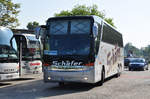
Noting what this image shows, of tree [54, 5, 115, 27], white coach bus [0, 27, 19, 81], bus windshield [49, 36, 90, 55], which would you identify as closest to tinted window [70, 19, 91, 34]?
bus windshield [49, 36, 90, 55]

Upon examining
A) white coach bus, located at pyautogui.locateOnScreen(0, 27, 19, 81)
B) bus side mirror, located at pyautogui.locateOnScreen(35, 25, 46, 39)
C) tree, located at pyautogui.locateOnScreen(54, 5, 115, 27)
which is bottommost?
white coach bus, located at pyautogui.locateOnScreen(0, 27, 19, 81)

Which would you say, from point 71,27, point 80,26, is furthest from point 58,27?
point 80,26

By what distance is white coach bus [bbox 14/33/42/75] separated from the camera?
731 inches

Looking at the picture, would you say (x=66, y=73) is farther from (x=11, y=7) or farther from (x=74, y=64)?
(x=11, y=7)

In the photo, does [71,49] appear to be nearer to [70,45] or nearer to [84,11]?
[70,45]

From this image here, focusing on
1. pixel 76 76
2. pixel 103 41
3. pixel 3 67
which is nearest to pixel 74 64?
pixel 76 76

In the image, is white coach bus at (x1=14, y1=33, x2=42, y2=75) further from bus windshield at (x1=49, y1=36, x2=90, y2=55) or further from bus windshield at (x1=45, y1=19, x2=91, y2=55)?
bus windshield at (x1=49, y1=36, x2=90, y2=55)

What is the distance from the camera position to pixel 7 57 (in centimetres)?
1509

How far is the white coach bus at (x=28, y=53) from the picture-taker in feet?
60.9

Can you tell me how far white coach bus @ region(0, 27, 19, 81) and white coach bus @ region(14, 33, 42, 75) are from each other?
2448 mm

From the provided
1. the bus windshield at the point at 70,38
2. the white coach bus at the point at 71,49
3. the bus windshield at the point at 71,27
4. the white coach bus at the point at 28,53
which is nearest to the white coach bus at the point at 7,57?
the white coach bus at the point at 28,53

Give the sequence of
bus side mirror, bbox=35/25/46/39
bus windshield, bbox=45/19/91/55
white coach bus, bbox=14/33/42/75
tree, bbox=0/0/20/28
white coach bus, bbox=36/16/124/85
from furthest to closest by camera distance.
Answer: tree, bbox=0/0/20/28, white coach bus, bbox=14/33/42/75, bus side mirror, bbox=35/25/46/39, bus windshield, bbox=45/19/91/55, white coach bus, bbox=36/16/124/85

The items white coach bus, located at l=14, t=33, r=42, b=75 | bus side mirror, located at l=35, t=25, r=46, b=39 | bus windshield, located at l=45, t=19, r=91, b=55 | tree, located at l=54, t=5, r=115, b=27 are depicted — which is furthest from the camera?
tree, located at l=54, t=5, r=115, b=27

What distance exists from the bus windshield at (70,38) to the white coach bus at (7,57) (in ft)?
9.62
